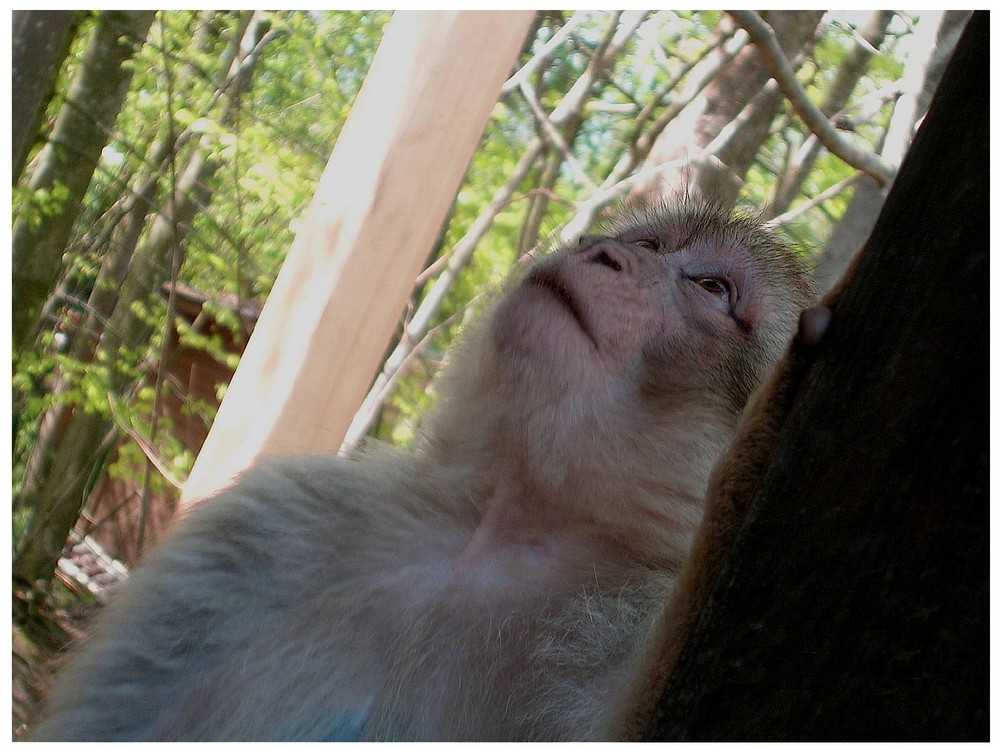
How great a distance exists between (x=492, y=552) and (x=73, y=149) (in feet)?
12.0

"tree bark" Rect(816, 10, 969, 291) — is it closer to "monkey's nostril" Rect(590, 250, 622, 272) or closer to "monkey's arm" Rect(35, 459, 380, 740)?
"monkey's nostril" Rect(590, 250, 622, 272)

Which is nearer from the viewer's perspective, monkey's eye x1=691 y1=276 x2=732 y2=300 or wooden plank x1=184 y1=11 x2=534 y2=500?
monkey's eye x1=691 y1=276 x2=732 y2=300

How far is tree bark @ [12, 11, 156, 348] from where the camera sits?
14.3 ft

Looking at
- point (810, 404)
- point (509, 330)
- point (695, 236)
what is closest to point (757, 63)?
point (695, 236)

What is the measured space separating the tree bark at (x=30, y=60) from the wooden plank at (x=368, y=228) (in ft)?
2.92

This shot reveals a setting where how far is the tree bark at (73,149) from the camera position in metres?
4.34

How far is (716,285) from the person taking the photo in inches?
69.9

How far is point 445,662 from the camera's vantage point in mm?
1549

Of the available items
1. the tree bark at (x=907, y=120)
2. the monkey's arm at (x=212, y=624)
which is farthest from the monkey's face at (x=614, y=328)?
the tree bark at (x=907, y=120)

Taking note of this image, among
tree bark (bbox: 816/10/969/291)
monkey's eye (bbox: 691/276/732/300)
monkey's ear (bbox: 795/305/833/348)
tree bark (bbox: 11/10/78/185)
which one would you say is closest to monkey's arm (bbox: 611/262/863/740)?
monkey's ear (bbox: 795/305/833/348)

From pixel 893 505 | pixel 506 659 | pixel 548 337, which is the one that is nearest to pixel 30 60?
pixel 548 337

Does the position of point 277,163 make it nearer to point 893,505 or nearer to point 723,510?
point 723,510

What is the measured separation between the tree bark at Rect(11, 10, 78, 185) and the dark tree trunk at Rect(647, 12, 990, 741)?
2452 millimetres

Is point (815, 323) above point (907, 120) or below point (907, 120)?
below
